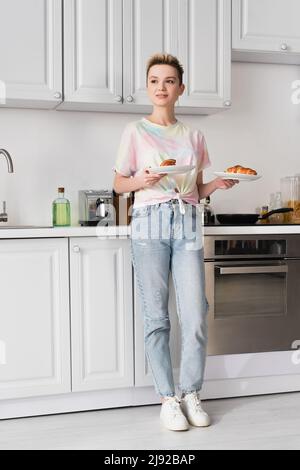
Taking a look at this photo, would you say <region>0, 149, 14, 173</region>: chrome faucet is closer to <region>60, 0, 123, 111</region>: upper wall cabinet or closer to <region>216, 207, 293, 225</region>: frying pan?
<region>60, 0, 123, 111</region>: upper wall cabinet

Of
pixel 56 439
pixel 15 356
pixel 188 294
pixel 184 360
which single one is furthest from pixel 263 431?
pixel 15 356

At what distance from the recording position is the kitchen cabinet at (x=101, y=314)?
2713mm

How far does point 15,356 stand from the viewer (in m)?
2.65

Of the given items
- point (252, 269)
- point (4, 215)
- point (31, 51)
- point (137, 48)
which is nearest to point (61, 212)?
point (4, 215)

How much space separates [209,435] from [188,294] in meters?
0.56

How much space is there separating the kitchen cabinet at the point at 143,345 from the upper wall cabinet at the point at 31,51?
104 centimetres

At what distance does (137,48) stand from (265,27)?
0.72m

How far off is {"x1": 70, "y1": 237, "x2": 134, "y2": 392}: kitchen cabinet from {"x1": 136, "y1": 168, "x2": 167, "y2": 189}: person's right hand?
390 millimetres

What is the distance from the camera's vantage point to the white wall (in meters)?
3.20

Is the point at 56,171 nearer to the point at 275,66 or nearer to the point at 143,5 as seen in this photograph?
the point at 143,5

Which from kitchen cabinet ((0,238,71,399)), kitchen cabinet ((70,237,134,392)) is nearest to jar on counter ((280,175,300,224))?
kitchen cabinet ((70,237,134,392))

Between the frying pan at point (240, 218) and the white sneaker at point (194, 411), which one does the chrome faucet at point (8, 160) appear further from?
the white sneaker at point (194, 411)

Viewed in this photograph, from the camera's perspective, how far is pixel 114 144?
333 centimetres

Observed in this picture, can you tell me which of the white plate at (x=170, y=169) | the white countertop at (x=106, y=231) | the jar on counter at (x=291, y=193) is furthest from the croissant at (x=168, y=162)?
the jar on counter at (x=291, y=193)
